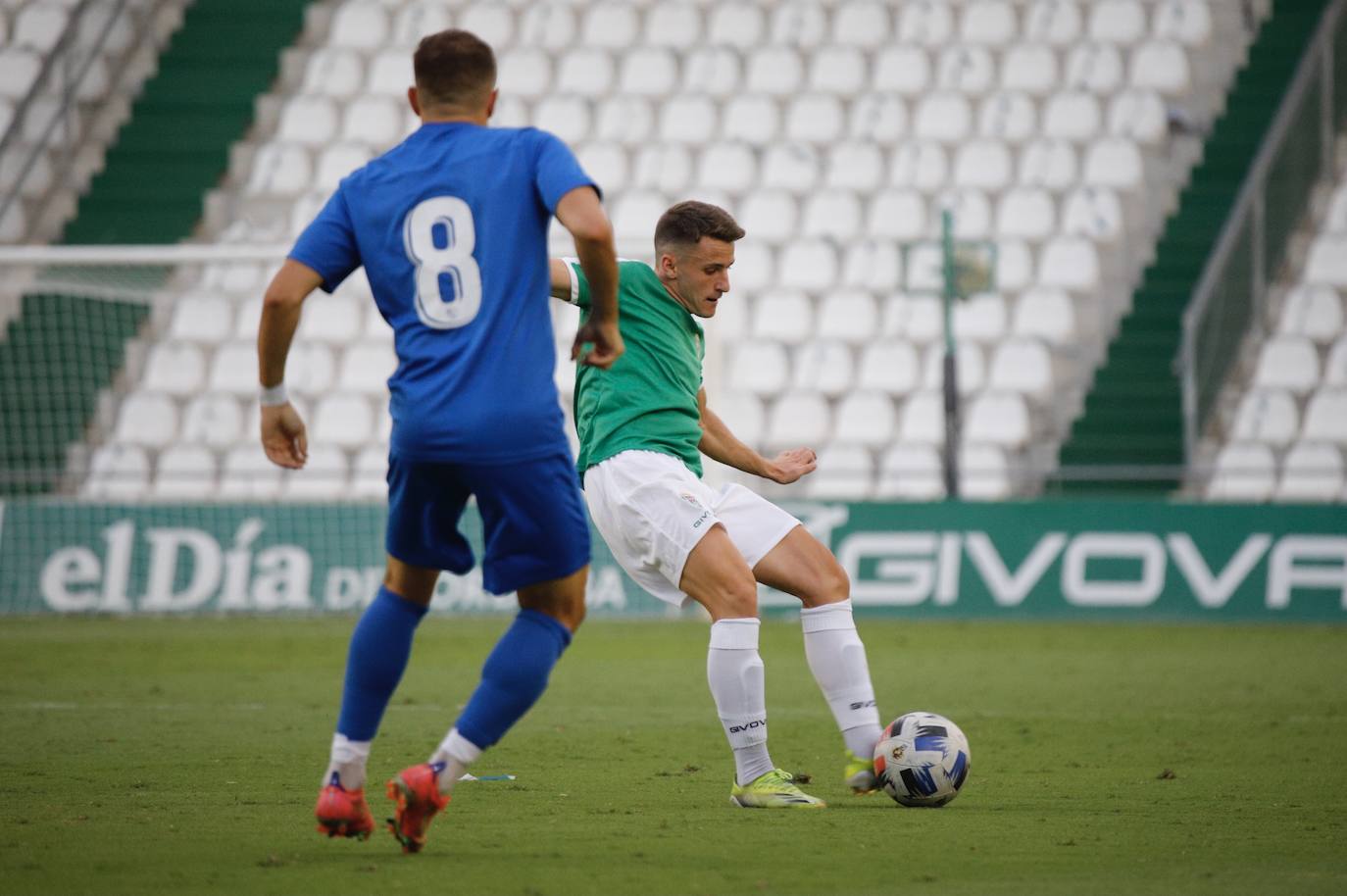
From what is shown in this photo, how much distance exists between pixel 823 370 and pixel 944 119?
353cm

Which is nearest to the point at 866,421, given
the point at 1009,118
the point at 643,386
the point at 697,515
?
the point at 1009,118

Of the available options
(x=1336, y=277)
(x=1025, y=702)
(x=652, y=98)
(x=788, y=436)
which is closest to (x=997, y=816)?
(x=1025, y=702)

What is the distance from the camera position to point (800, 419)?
17.3m

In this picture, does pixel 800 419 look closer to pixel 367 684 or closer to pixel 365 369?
pixel 365 369

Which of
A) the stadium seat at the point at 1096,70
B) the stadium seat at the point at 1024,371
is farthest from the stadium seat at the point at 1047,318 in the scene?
the stadium seat at the point at 1096,70

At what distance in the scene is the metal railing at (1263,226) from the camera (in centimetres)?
1600

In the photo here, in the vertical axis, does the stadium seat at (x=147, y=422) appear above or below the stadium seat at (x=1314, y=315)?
below

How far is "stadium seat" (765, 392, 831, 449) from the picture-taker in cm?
1720

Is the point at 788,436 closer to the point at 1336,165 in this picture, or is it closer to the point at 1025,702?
the point at 1336,165

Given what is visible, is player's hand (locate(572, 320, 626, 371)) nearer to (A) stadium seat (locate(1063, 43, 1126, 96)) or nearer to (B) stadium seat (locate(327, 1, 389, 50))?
(A) stadium seat (locate(1063, 43, 1126, 96))

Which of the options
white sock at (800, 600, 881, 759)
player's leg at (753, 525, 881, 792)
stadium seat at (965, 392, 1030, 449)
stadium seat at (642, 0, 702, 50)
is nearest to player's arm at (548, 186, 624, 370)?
player's leg at (753, 525, 881, 792)

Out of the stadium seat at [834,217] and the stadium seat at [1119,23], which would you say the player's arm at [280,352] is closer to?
the stadium seat at [834,217]

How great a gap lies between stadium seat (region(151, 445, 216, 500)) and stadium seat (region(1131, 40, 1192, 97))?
33.6 ft

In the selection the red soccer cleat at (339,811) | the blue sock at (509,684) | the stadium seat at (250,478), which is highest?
the blue sock at (509,684)
